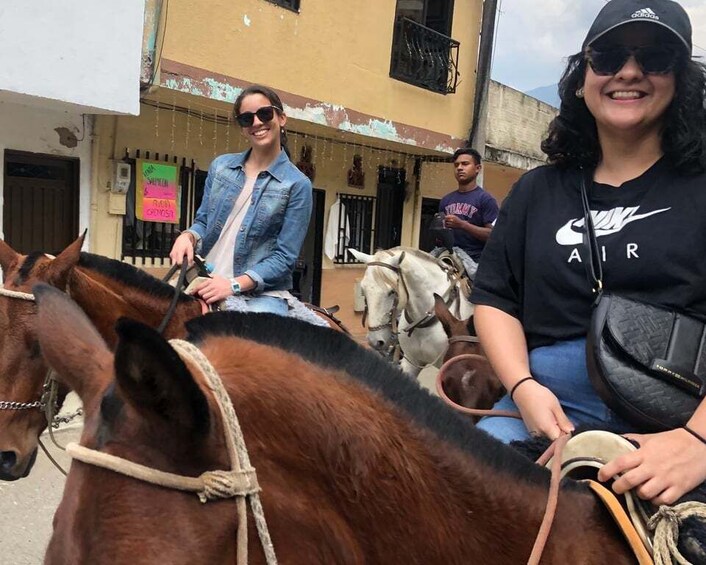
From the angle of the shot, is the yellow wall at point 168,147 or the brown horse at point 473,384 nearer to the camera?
the brown horse at point 473,384

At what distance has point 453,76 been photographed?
37.9 ft

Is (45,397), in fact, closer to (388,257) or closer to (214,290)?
(214,290)

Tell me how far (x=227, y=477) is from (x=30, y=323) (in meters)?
2.07

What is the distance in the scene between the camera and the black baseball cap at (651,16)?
1584 millimetres

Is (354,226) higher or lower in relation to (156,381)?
higher

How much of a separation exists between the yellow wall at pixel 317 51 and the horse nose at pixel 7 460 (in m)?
5.36

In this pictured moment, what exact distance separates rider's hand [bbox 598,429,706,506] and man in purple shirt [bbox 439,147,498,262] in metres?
5.33

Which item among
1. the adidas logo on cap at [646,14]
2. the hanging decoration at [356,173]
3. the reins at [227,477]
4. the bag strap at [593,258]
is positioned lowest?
the reins at [227,477]

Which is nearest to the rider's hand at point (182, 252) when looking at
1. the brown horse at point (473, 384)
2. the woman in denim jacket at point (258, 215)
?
the woman in denim jacket at point (258, 215)

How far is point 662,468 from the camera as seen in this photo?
4.40 feet

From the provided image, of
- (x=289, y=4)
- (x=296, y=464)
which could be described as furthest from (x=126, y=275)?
(x=289, y=4)

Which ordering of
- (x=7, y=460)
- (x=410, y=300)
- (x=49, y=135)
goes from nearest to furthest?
(x=7, y=460), (x=410, y=300), (x=49, y=135)

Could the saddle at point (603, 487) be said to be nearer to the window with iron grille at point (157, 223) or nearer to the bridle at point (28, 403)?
→ the bridle at point (28, 403)

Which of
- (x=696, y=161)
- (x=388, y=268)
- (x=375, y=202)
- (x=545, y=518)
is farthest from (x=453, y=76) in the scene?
(x=545, y=518)
